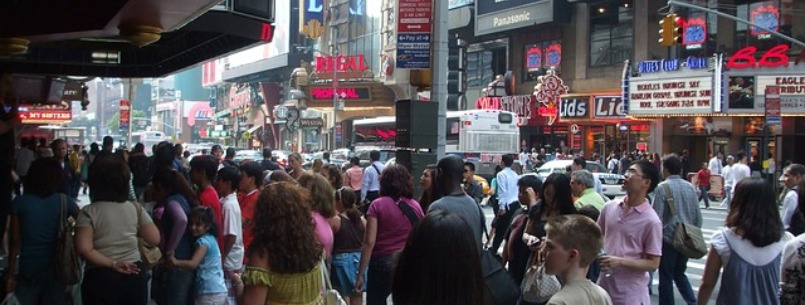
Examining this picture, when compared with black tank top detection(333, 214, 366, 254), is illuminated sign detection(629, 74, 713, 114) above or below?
above

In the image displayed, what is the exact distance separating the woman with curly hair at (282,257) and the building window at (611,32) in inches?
1615

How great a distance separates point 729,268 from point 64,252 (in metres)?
4.87

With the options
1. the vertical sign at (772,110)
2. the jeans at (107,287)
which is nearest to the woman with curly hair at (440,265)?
the jeans at (107,287)

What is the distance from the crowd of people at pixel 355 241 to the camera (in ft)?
13.4

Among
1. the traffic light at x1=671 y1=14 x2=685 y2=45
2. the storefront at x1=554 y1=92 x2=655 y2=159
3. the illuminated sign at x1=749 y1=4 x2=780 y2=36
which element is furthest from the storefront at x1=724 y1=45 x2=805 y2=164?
the traffic light at x1=671 y1=14 x2=685 y2=45

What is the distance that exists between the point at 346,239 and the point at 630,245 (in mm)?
2823

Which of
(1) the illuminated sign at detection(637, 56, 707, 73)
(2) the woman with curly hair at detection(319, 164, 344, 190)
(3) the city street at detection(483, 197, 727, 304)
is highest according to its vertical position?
(1) the illuminated sign at detection(637, 56, 707, 73)

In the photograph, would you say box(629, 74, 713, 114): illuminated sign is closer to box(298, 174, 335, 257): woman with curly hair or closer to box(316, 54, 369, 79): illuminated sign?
box(316, 54, 369, 79): illuminated sign

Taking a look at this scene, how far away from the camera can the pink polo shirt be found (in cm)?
655

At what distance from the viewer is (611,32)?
45531mm

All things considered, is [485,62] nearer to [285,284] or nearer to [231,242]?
[231,242]

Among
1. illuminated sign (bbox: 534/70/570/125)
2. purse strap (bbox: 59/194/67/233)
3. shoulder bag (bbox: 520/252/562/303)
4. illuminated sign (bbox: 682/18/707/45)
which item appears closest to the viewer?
shoulder bag (bbox: 520/252/562/303)

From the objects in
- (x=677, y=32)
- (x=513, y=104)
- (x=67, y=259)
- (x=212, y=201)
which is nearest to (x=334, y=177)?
(x=212, y=201)

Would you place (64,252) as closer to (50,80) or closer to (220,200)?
(220,200)
